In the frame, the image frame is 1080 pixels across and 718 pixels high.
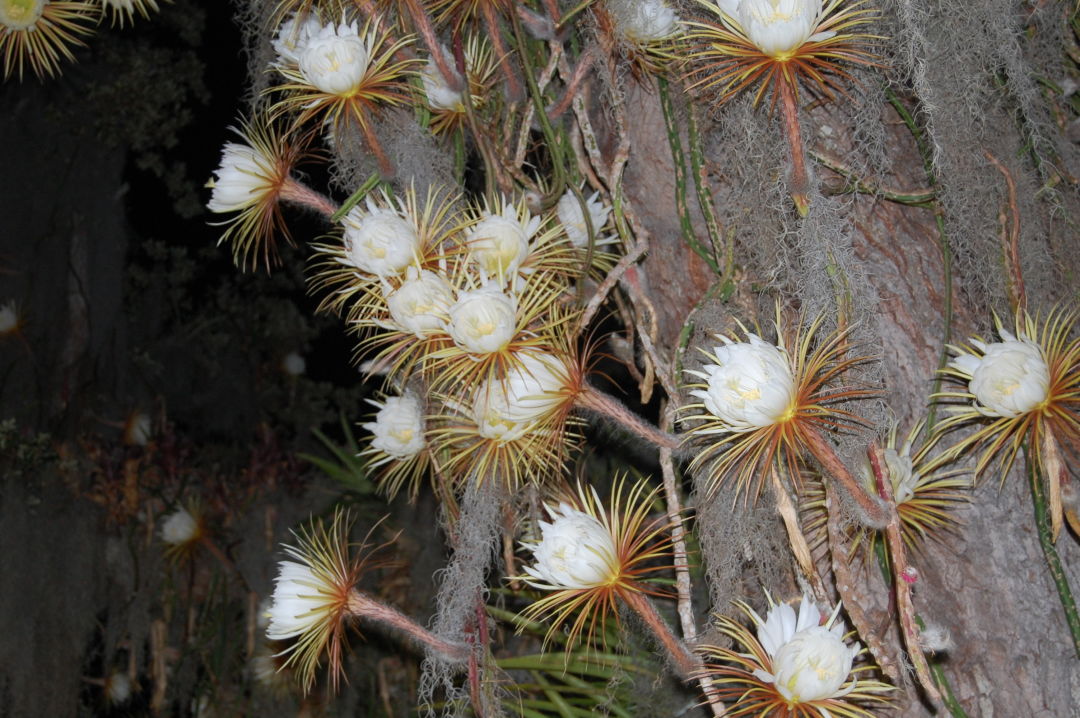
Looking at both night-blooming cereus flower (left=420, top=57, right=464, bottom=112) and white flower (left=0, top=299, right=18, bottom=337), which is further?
white flower (left=0, top=299, right=18, bottom=337)

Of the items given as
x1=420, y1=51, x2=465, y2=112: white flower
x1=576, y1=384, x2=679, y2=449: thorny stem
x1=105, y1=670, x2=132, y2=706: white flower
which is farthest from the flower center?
x1=105, y1=670, x2=132, y2=706: white flower

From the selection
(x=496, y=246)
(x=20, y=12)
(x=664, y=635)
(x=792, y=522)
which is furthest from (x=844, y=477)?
(x=20, y=12)

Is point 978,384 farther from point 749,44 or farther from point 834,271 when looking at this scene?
point 749,44

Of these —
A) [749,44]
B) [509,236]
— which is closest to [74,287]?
[509,236]

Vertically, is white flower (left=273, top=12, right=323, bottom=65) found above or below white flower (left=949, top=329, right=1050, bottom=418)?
above

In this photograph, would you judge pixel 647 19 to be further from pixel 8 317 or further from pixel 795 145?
pixel 8 317

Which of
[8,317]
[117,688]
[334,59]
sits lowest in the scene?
[117,688]

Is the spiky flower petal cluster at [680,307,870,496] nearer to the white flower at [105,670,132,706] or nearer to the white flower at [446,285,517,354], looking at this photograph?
the white flower at [446,285,517,354]

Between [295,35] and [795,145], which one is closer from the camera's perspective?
[795,145]
